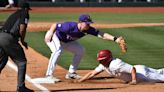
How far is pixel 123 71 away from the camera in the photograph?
9750 millimetres

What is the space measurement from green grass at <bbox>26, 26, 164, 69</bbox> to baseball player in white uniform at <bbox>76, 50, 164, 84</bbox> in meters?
2.15

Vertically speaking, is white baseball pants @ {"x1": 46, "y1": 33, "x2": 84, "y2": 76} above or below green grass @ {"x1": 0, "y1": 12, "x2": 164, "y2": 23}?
above

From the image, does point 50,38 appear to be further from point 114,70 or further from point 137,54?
point 137,54

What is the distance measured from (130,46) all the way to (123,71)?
6.33 meters

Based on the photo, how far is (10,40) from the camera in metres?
8.79

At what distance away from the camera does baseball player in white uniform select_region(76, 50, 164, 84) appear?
9.60 m

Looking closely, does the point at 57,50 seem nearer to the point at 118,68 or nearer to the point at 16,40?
the point at 118,68

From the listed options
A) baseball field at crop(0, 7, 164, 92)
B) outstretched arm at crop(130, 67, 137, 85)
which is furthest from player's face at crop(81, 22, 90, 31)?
outstretched arm at crop(130, 67, 137, 85)

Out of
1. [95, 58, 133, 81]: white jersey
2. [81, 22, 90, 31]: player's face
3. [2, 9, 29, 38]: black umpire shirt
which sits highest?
[2, 9, 29, 38]: black umpire shirt

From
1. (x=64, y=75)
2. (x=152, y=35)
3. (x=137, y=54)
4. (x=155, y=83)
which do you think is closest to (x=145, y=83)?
(x=155, y=83)

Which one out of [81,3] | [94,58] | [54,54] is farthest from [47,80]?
[81,3]

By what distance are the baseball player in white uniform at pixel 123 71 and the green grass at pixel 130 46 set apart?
7.06 feet

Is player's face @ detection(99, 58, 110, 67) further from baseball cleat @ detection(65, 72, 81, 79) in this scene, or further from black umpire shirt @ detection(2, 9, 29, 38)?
black umpire shirt @ detection(2, 9, 29, 38)

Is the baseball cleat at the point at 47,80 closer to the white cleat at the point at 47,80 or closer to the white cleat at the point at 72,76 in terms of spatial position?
the white cleat at the point at 47,80
